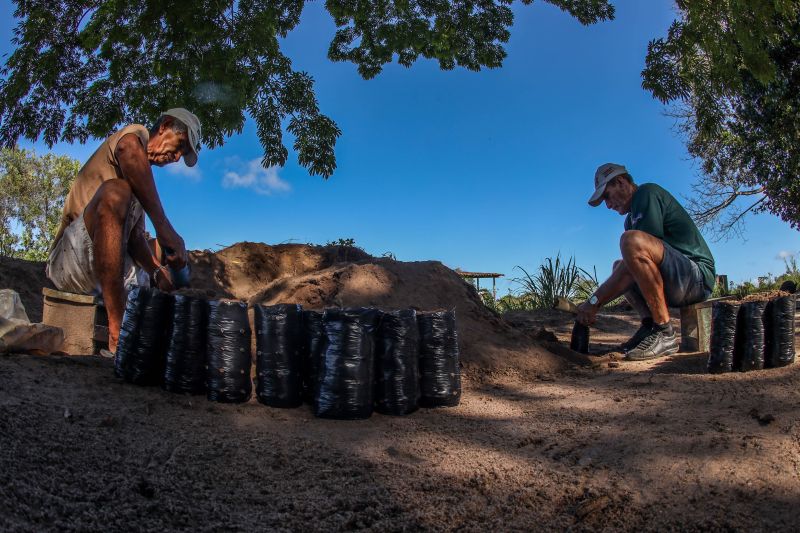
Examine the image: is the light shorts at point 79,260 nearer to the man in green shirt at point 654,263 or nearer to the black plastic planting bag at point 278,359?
the black plastic planting bag at point 278,359

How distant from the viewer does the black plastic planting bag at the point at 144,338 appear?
10.4 feet

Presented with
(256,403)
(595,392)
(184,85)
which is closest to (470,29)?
(184,85)

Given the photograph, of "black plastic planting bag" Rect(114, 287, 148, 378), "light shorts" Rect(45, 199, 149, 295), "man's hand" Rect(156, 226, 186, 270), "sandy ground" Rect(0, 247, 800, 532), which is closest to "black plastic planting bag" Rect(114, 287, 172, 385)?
"black plastic planting bag" Rect(114, 287, 148, 378)

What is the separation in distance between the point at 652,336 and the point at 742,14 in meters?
3.21

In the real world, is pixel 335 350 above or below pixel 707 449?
above

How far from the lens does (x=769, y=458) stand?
245 cm

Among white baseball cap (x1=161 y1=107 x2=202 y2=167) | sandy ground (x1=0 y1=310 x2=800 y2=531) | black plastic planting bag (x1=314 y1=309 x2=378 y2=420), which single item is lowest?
sandy ground (x1=0 y1=310 x2=800 y2=531)

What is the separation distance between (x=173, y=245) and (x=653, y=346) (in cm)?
401

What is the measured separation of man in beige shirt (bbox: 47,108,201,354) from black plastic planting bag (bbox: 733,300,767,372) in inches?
152

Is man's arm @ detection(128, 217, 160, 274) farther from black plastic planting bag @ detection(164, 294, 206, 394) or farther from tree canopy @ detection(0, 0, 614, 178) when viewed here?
tree canopy @ detection(0, 0, 614, 178)

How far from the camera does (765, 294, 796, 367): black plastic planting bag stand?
3.85 metres

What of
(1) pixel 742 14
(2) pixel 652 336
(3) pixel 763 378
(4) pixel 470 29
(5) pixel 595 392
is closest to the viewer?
(3) pixel 763 378

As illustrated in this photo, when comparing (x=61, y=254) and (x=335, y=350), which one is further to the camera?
(x=61, y=254)

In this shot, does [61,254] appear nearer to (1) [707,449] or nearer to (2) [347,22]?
(1) [707,449]
